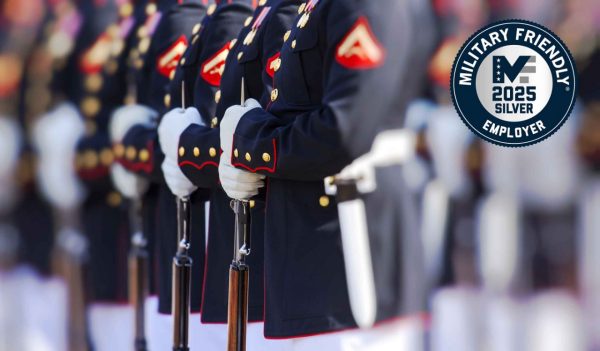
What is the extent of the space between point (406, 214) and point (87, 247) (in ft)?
5.44

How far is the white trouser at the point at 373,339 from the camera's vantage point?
1.79m

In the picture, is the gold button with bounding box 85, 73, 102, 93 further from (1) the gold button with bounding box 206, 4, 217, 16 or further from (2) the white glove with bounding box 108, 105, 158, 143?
(1) the gold button with bounding box 206, 4, 217, 16

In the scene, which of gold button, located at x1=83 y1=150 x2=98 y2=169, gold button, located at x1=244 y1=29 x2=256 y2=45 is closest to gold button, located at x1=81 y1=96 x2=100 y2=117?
gold button, located at x1=83 y1=150 x2=98 y2=169

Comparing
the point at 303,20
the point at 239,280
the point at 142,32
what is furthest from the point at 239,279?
the point at 142,32

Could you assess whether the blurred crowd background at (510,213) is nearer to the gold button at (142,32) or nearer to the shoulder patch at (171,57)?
the shoulder patch at (171,57)

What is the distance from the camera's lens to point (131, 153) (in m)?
2.86

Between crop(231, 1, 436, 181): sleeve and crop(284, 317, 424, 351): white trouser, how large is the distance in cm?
28

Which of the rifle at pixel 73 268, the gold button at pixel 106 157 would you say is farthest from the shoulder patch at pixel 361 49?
the rifle at pixel 73 268

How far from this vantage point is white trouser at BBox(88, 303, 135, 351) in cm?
325

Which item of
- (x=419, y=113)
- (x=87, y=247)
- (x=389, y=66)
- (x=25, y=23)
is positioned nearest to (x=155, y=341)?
(x=87, y=247)

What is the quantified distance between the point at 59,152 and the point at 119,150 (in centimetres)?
29

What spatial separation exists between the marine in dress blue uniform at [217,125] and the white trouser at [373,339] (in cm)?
39

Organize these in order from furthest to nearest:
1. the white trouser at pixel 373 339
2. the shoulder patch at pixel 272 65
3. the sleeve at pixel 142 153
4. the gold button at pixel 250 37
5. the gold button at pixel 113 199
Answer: the gold button at pixel 113 199 < the sleeve at pixel 142 153 < the gold button at pixel 250 37 < the shoulder patch at pixel 272 65 < the white trouser at pixel 373 339

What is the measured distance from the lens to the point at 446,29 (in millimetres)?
1974
